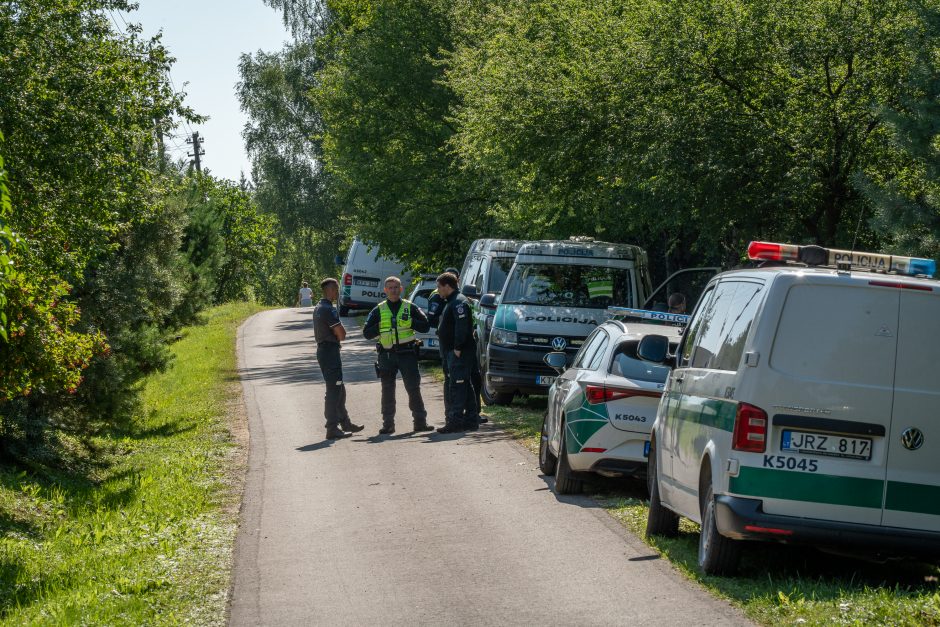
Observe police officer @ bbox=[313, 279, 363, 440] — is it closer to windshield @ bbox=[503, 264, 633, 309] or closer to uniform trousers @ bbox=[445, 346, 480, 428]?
uniform trousers @ bbox=[445, 346, 480, 428]

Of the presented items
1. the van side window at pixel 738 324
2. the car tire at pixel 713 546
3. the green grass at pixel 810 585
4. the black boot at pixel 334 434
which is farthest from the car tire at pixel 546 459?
the van side window at pixel 738 324

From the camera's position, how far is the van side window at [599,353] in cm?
1141

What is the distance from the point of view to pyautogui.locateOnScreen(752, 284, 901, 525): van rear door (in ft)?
22.9

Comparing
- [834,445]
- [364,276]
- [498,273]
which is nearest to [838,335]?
[834,445]

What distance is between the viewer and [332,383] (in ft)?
53.3

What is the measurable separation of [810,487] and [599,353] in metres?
4.70

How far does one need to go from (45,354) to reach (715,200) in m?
9.20

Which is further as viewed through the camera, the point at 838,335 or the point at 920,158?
the point at 920,158

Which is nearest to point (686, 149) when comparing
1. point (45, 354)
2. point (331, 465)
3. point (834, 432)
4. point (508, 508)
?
point (331, 465)

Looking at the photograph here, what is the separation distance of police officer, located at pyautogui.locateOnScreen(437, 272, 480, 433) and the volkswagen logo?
372 inches

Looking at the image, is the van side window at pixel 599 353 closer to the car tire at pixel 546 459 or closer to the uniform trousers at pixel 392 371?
the car tire at pixel 546 459

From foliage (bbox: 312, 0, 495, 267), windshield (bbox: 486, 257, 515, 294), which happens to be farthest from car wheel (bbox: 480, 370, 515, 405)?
foliage (bbox: 312, 0, 495, 267)

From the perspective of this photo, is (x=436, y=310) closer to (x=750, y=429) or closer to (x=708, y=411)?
(x=708, y=411)

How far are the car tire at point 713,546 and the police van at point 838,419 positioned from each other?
0.25 metres
